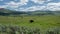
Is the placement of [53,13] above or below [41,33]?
above

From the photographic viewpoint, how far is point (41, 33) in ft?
13.9

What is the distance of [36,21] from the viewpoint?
4336 millimetres

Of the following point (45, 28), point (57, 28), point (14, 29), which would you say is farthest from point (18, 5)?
point (57, 28)

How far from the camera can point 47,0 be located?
4.39m

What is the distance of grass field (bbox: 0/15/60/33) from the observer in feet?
14.0

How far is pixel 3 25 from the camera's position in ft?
14.5

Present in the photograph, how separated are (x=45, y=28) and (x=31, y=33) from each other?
430 millimetres

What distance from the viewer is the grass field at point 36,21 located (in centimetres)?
426

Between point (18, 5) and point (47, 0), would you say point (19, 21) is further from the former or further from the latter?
point (47, 0)

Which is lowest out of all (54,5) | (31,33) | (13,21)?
(31,33)

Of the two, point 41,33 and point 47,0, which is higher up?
point 47,0

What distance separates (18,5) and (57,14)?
46.3 inches

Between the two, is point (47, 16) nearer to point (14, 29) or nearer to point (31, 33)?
point (31, 33)

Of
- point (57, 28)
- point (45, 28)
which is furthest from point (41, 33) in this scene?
point (57, 28)
